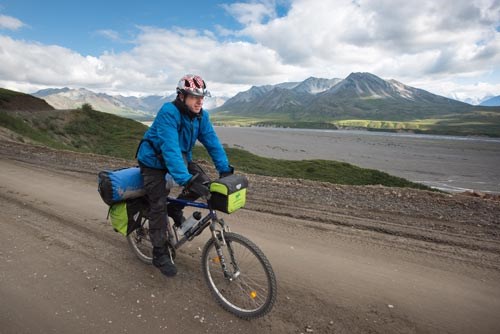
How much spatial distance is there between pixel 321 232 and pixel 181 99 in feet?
16.1

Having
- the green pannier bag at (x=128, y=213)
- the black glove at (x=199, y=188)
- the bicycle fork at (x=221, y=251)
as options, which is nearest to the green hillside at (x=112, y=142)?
the green pannier bag at (x=128, y=213)

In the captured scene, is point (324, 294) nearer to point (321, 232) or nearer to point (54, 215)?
point (321, 232)

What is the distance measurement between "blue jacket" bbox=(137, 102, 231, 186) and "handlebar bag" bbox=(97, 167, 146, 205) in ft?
1.50

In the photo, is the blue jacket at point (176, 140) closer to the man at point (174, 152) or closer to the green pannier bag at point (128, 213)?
the man at point (174, 152)

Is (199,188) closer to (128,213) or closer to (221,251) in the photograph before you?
(221,251)

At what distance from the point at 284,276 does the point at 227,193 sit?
7.74 feet

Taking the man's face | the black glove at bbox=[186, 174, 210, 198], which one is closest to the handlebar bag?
the black glove at bbox=[186, 174, 210, 198]

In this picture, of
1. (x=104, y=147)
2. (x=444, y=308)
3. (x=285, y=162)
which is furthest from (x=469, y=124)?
(x=444, y=308)

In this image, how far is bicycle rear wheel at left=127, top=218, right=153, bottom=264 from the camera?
18.2 ft

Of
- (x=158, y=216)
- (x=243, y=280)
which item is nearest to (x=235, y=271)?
(x=243, y=280)

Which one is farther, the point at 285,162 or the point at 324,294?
the point at 285,162

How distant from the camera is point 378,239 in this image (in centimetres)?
701

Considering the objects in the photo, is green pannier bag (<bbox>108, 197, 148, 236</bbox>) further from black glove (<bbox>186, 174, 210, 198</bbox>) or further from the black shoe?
black glove (<bbox>186, 174, 210, 198</bbox>)

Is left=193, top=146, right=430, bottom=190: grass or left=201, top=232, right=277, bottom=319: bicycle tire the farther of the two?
left=193, top=146, right=430, bottom=190: grass
